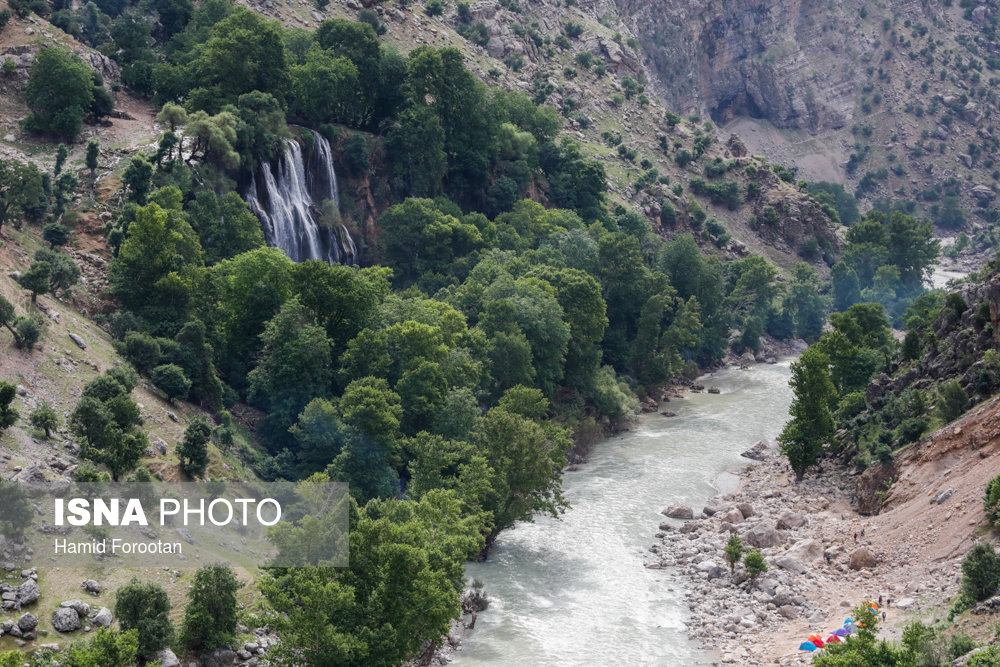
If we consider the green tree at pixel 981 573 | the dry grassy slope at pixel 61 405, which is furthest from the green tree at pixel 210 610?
the green tree at pixel 981 573

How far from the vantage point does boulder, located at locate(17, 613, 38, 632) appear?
117 feet

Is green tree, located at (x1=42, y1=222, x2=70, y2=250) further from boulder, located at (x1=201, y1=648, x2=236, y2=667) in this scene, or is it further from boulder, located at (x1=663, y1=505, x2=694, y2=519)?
boulder, located at (x1=663, y1=505, x2=694, y2=519)

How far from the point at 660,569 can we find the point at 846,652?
21.2m

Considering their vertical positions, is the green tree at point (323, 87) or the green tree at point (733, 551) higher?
the green tree at point (323, 87)

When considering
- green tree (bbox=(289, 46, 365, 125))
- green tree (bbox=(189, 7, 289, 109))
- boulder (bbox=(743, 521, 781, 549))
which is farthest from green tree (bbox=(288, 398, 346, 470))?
green tree (bbox=(289, 46, 365, 125))

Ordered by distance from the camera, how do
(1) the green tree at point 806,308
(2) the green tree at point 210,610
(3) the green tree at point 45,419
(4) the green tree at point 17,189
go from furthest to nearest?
(1) the green tree at point 806,308, (4) the green tree at point 17,189, (3) the green tree at point 45,419, (2) the green tree at point 210,610

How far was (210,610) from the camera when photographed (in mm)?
40375

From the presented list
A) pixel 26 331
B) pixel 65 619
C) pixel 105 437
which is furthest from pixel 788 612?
pixel 26 331

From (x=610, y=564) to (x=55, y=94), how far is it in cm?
5793

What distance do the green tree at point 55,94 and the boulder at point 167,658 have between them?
55.8 m

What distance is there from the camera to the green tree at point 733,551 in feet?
189

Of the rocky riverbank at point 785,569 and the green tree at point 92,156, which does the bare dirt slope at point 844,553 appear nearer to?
the rocky riverbank at point 785,569

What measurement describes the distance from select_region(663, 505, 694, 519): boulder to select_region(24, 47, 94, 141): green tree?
184ft

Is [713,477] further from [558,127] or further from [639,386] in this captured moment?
[558,127]
